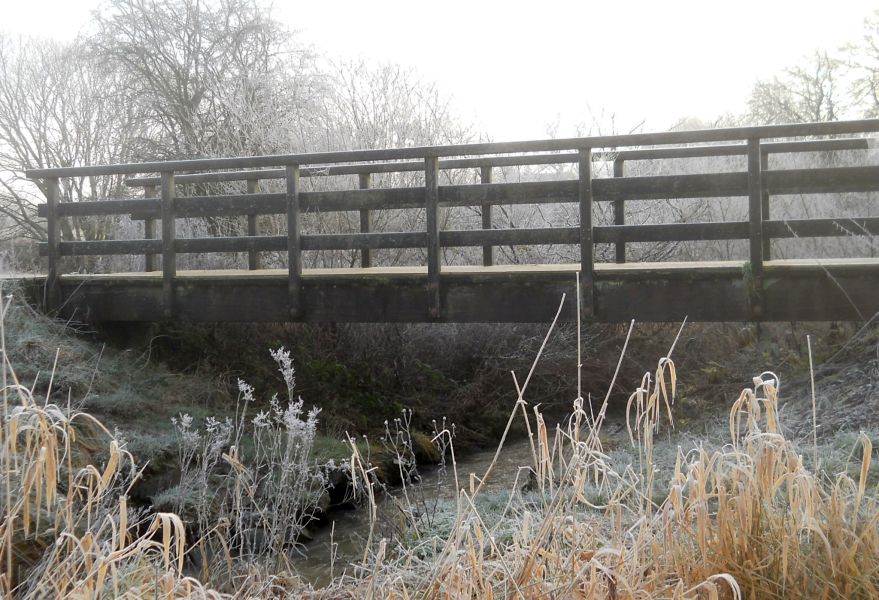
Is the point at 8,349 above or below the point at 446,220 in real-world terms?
below

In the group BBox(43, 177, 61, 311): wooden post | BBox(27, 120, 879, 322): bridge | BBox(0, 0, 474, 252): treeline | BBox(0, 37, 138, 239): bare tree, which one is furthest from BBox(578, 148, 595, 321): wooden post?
BBox(0, 37, 138, 239): bare tree

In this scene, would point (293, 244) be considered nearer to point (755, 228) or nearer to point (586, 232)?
point (586, 232)

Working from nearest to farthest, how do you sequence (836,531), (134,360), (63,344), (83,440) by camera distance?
→ (836,531) < (83,440) < (63,344) < (134,360)

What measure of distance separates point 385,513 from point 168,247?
3.83 metres

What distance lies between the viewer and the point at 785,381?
27.7ft

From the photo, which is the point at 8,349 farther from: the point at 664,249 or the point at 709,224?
the point at 664,249

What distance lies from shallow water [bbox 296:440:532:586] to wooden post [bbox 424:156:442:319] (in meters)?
1.46

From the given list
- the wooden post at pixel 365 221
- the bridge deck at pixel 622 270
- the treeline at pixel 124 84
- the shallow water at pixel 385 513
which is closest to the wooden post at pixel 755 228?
the bridge deck at pixel 622 270

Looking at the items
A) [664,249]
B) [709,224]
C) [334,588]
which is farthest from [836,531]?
[664,249]

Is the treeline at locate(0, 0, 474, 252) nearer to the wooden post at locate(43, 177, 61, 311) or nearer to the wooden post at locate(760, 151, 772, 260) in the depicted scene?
the wooden post at locate(43, 177, 61, 311)

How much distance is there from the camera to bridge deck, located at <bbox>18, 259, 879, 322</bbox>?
6742 mm

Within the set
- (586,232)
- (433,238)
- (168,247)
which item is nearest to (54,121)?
(168,247)

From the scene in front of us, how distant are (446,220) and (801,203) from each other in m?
4.23

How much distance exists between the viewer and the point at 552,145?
23.9ft
